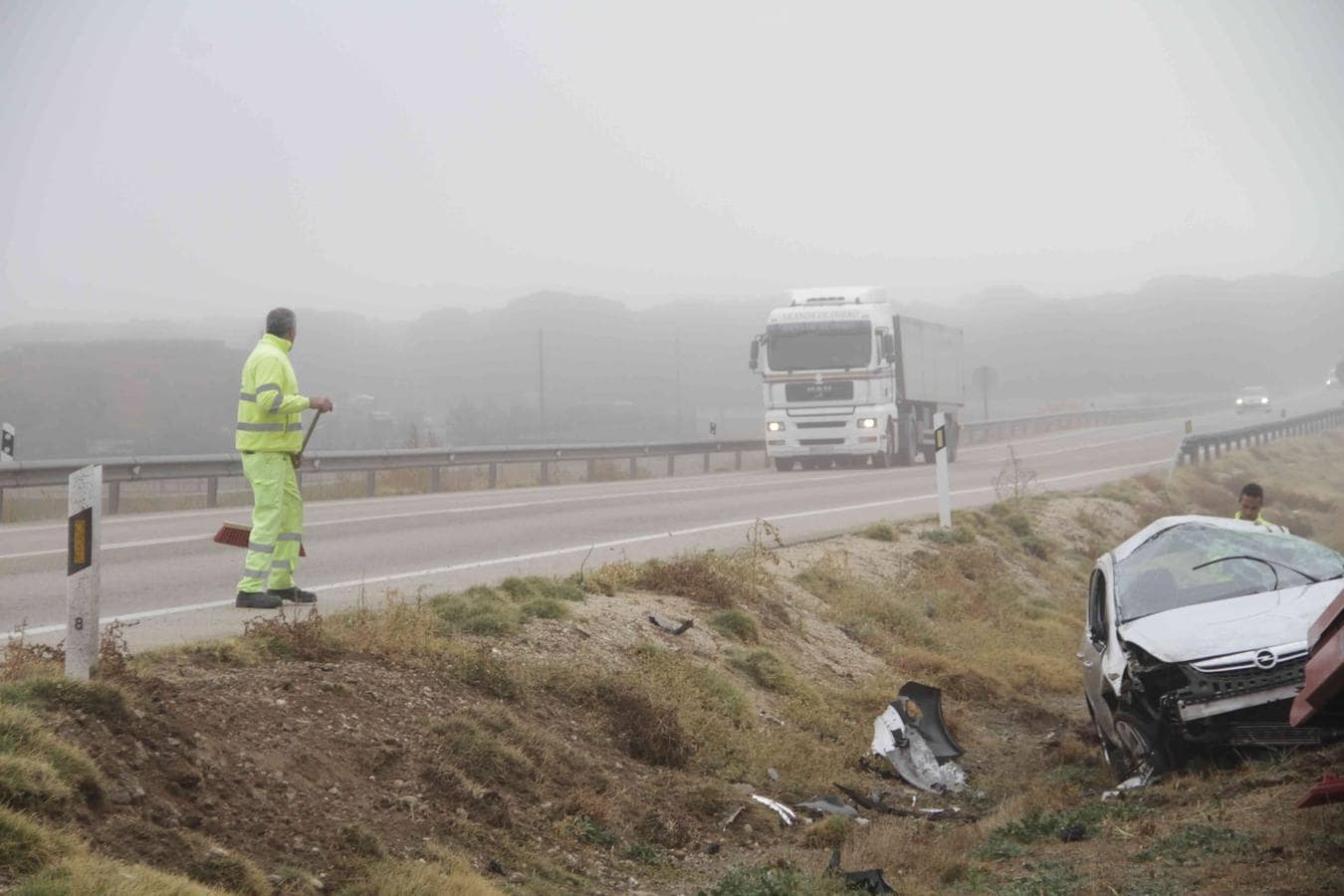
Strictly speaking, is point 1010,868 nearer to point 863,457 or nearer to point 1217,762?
point 1217,762

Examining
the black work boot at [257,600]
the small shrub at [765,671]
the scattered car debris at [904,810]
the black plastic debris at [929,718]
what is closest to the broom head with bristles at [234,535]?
the black work boot at [257,600]

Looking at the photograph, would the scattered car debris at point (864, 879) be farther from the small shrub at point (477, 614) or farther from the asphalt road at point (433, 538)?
the asphalt road at point (433, 538)

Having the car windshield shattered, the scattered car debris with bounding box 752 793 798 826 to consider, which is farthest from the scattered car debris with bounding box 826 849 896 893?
the car windshield shattered

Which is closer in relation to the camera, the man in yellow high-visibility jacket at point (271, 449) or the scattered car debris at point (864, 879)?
the scattered car debris at point (864, 879)

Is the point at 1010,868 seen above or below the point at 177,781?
below

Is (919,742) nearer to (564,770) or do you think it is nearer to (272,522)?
(564,770)

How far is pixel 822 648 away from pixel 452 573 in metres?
3.39

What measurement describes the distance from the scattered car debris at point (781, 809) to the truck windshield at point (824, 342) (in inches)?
1047

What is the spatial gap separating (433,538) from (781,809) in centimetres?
910

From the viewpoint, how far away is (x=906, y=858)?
299 inches

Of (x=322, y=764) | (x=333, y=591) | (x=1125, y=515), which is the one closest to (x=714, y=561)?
(x=333, y=591)

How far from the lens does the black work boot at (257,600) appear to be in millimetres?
10102

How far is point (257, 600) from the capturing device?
10117mm

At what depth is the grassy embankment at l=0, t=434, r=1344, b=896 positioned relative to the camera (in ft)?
18.7
